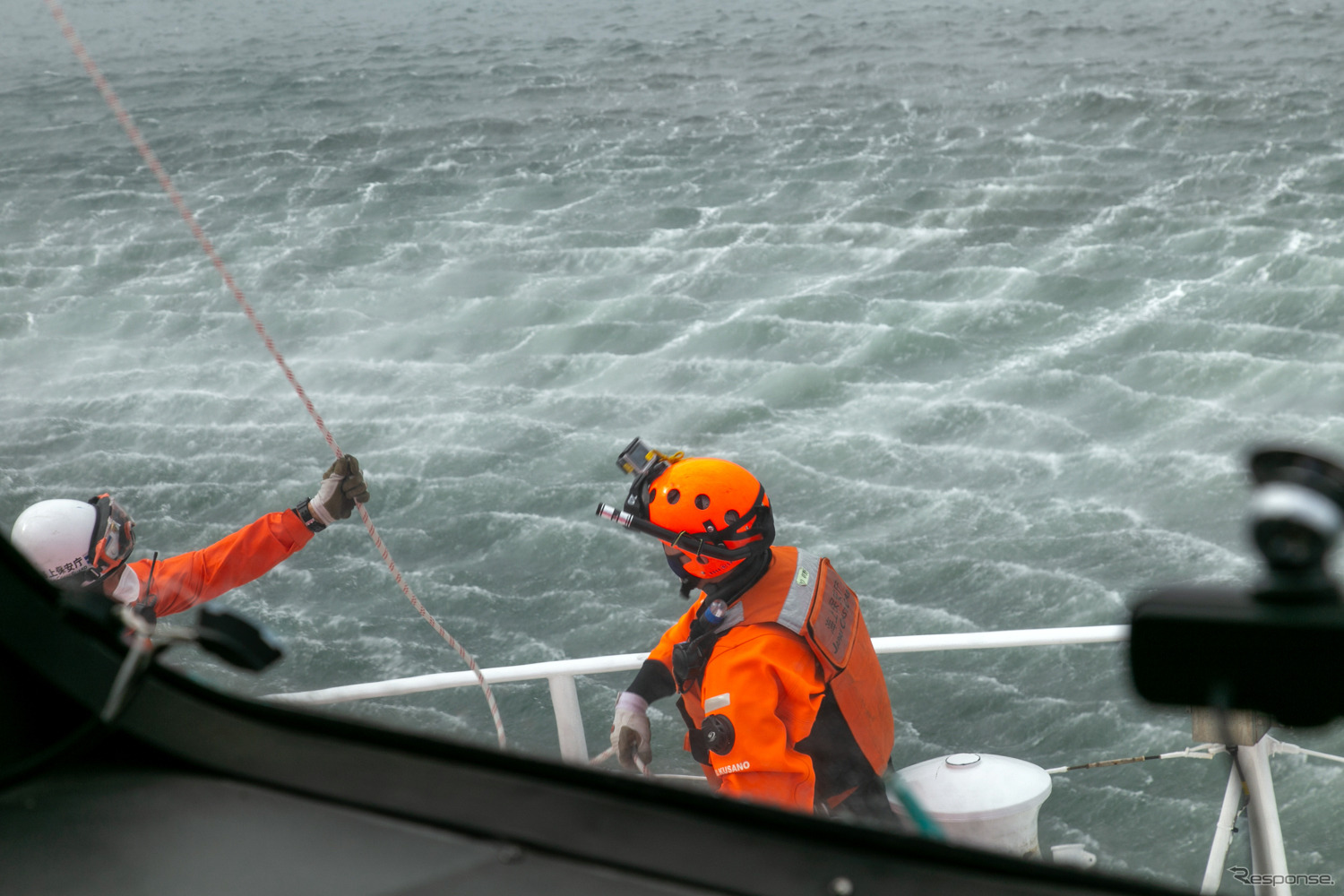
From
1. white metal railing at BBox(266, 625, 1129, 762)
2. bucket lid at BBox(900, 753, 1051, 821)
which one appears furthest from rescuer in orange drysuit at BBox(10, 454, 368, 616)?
bucket lid at BBox(900, 753, 1051, 821)

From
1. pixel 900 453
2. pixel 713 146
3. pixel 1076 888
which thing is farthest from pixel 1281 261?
pixel 1076 888

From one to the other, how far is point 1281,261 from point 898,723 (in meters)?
6.17

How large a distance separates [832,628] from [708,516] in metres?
0.36

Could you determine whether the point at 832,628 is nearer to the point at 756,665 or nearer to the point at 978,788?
the point at 756,665

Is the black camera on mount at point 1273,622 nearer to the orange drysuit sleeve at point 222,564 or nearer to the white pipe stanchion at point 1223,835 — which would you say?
the white pipe stanchion at point 1223,835

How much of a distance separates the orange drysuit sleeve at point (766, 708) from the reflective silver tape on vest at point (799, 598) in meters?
0.03

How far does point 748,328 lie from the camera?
991cm

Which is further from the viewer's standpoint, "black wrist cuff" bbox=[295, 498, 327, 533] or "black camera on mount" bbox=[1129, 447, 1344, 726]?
"black wrist cuff" bbox=[295, 498, 327, 533]

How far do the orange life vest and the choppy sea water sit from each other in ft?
6.87

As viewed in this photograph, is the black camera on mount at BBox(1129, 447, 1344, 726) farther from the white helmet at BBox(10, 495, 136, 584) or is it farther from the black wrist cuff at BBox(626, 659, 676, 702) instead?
the white helmet at BBox(10, 495, 136, 584)

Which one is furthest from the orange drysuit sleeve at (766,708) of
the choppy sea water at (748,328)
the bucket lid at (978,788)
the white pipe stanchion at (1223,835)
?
the choppy sea water at (748,328)

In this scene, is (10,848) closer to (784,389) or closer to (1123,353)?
(784,389)

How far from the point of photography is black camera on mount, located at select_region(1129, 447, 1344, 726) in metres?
0.56

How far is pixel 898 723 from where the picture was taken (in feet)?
Answer: 19.0
